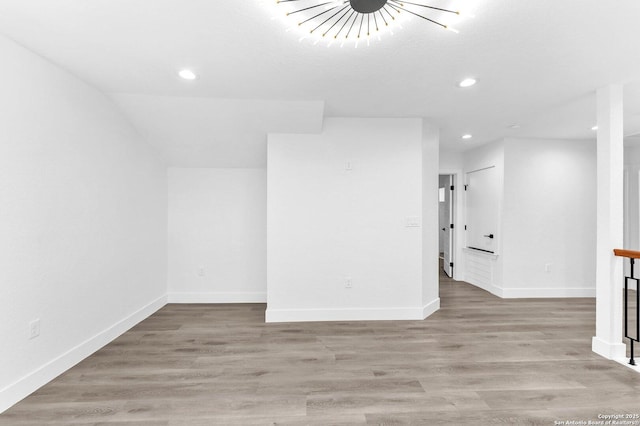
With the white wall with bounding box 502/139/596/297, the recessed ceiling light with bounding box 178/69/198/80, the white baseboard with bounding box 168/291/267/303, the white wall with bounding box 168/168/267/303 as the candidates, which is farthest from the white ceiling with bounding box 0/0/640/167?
the white baseboard with bounding box 168/291/267/303

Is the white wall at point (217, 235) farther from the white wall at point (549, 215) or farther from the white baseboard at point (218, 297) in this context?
the white wall at point (549, 215)

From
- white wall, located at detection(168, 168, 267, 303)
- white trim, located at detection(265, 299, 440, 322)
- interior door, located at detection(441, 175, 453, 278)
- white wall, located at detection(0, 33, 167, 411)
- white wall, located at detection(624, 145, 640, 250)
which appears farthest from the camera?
interior door, located at detection(441, 175, 453, 278)

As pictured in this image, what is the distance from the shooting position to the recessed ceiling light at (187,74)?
2527mm

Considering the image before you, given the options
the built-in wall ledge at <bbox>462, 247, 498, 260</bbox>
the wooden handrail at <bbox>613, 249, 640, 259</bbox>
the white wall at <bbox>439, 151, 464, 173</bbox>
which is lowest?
the built-in wall ledge at <bbox>462, 247, 498, 260</bbox>

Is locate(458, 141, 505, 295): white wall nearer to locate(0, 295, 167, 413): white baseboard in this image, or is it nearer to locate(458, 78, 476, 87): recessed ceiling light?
locate(458, 78, 476, 87): recessed ceiling light

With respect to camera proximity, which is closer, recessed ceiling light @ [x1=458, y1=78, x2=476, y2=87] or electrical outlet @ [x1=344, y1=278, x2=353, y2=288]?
recessed ceiling light @ [x1=458, y1=78, x2=476, y2=87]

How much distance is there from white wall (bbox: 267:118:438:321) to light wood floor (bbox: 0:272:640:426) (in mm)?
320

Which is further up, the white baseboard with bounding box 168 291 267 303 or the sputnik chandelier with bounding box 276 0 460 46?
the sputnik chandelier with bounding box 276 0 460 46

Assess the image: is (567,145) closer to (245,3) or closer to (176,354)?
(245,3)

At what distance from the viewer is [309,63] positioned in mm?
2369

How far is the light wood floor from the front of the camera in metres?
1.95

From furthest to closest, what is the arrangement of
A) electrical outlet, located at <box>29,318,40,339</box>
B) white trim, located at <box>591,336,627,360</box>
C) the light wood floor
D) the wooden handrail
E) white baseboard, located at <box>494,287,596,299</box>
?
1. white baseboard, located at <box>494,287,596,299</box>
2. white trim, located at <box>591,336,627,360</box>
3. the wooden handrail
4. electrical outlet, located at <box>29,318,40,339</box>
5. the light wood floor

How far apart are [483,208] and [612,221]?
249 centimetres

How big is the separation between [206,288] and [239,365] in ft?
6.96
